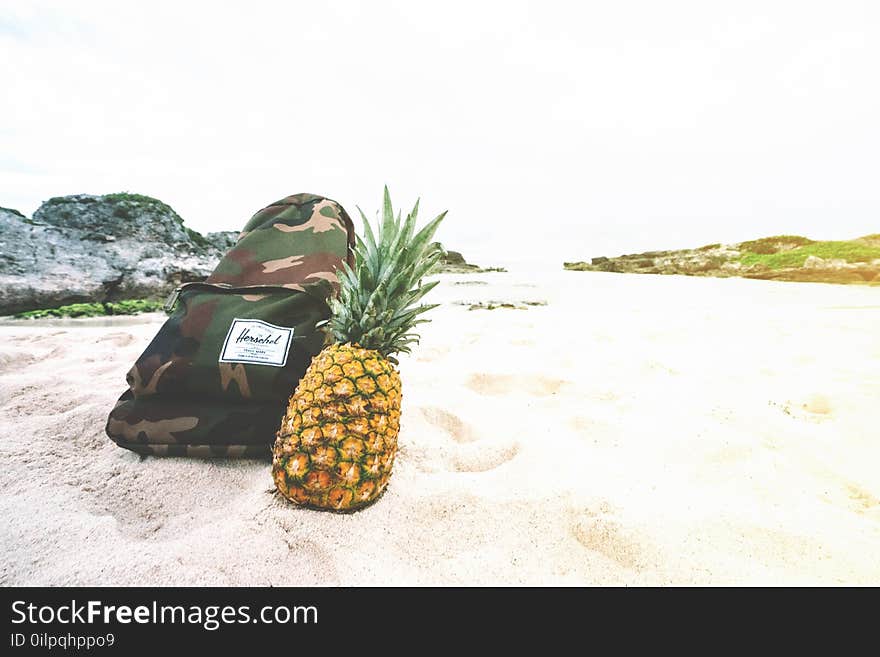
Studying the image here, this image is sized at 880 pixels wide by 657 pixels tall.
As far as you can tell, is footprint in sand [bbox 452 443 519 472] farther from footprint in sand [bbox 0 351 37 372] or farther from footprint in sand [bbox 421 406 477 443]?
footprint in sand [bbox 0 351 37 372]

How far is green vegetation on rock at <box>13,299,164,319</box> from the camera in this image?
6.24m

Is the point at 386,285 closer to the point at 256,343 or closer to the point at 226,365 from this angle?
the point at 256,343

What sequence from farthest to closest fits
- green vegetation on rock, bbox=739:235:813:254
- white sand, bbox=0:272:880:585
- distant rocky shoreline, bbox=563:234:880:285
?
green vegetation on rock, bbox=739:235:813:254 < distant rocky shoreline, bbox=563:234:880:285 < white sand, bbox=0:272:880:585

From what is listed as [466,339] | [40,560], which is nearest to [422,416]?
[40,560]

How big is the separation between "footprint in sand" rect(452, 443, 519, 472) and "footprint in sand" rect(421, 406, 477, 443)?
194mm

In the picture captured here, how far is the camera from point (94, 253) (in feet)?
25.6

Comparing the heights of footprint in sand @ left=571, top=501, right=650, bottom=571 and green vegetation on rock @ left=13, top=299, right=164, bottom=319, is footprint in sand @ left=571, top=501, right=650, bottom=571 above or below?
below

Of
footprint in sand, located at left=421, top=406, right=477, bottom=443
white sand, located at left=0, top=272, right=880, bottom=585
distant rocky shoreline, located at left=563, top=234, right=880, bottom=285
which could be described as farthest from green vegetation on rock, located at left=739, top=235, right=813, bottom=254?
footprint in sand, located at left=421, top=406, right=477, bottom=443

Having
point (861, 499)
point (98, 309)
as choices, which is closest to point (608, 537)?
point (861, 499)

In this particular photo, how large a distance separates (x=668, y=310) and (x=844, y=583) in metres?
5.96

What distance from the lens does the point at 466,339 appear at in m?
4.52

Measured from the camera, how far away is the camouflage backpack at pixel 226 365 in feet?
6.37

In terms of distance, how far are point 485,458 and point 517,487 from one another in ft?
0.99

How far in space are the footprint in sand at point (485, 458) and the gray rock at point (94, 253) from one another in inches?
290
